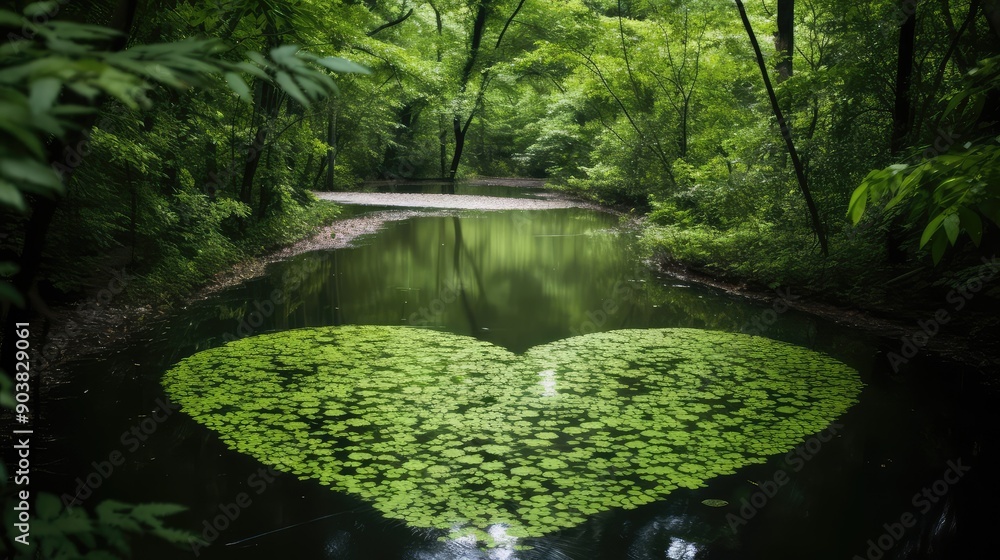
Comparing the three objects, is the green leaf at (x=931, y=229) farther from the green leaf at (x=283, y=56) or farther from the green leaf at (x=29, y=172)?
the green leaf at (x=29, y=172)

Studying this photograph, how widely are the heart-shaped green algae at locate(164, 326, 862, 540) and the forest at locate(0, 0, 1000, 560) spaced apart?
32mm

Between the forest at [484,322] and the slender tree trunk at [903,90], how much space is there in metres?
0.04

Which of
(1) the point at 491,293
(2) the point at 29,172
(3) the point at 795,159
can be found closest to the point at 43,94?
(2) the point at 29,172

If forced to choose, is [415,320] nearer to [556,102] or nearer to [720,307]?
[720,307]

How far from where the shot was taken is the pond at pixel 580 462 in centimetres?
342

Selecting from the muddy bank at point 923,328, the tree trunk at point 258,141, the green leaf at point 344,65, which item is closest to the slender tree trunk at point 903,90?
the muddy bank at point 923,328

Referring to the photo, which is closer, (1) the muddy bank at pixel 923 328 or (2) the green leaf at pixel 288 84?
(2) the green leaf at pixel 288 84

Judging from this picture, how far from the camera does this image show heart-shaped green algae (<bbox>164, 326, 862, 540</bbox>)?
3848mm

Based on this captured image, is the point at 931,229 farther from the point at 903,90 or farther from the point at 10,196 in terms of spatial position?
the point at 903,90

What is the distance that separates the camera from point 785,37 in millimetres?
10945

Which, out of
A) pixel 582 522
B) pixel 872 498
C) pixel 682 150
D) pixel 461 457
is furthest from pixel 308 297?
pixel 682 150

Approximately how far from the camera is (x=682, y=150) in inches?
591

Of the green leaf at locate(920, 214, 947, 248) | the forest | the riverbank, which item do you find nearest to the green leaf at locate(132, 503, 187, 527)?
→ the forest

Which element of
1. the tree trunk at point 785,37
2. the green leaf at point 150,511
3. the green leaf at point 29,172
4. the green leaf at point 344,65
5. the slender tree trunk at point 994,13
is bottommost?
the green leaf at point 150,511
